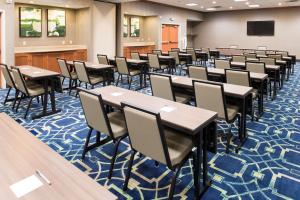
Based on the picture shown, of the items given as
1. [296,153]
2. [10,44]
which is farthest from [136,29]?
[296,153]

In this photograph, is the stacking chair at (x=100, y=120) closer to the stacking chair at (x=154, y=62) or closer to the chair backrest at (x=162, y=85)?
the chair backrest at (x=162, y=85)

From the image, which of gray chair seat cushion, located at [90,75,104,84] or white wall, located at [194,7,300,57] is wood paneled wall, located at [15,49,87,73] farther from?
white wall, located at [194,7,300,57]

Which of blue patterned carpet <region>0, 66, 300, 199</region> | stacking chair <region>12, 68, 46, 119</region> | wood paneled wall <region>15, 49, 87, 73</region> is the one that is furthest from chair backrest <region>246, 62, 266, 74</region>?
wood paneled wall <region>15, 49, 87, 73</region>

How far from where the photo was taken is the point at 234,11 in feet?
57.1

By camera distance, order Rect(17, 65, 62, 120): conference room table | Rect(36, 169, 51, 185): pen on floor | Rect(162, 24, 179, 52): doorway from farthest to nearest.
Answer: Rect(162, 24, 179, 52): doorway, Rect(17, 65, 62, 120): conference room table, Rect(36, 169, 51, 185): pen on floor

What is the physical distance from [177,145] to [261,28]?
16.5 m

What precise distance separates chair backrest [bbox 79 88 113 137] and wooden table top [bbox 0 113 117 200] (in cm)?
82

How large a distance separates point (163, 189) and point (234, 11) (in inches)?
684

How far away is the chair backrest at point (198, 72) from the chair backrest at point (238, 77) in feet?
1.45

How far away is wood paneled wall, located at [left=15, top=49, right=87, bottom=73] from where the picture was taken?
7832 mm

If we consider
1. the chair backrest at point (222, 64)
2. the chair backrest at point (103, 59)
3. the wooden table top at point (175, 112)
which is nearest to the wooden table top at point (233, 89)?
the wooden table top at point (175, 112)

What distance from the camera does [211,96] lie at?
3334 mm

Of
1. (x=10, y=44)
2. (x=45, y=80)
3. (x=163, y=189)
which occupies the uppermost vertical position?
(x=10, y=44)

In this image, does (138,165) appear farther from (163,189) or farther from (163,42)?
(163,42)
